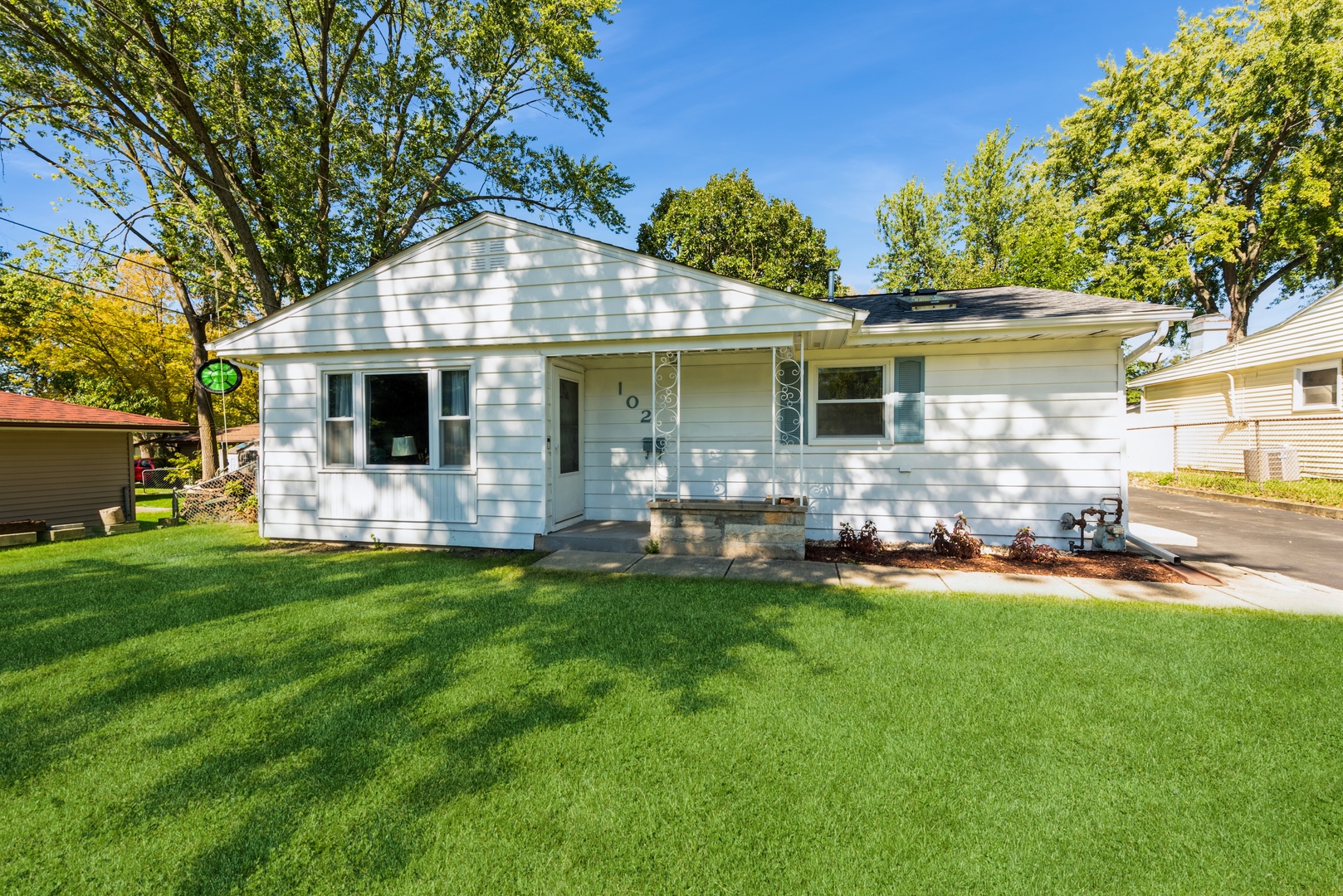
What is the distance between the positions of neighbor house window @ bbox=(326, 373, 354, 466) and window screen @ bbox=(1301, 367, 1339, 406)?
1920cm

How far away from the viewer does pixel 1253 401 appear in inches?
559

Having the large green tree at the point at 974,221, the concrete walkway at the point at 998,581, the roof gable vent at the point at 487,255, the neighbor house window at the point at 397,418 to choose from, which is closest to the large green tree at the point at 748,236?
the large green tree at the point at 974,221

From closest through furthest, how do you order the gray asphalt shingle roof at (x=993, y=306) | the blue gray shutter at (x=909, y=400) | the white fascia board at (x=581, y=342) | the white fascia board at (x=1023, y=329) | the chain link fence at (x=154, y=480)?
the white fascia board at (x=1023, y=329)
the white fascia board at (x=581, y=342)
the gray asphalt shingle roof at (x=993, y=306)
the blue gray shutter at (x=909, y=400)
the chain link fence at (x=154, y=480)

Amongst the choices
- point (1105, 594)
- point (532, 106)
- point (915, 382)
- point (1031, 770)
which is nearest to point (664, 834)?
point (1031, 770)

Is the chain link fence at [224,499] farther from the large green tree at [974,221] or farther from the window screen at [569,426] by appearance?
the large green tree at [974,221]

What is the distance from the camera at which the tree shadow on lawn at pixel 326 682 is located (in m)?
2.15

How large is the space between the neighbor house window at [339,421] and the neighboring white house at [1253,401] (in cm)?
1206

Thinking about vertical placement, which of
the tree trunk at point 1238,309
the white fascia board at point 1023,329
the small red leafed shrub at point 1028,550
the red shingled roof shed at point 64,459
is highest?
the tree trunk at point 1238,309

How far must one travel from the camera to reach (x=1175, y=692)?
10.2 ft

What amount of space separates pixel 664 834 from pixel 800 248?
21593 millimetres

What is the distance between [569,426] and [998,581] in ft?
17.7

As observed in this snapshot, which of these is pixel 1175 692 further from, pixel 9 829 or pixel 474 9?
pixel 474 9

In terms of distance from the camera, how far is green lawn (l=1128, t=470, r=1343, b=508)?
407 inches

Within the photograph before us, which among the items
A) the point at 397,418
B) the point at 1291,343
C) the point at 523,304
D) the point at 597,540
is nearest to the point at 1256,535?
the point at 1291,343
